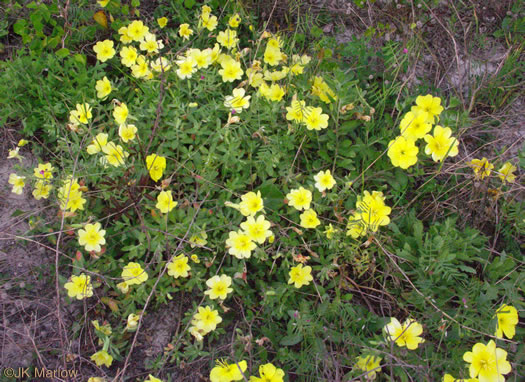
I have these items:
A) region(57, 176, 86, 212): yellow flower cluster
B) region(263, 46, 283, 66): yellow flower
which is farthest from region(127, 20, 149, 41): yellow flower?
region(57, 176, 86, 212): yellow flower cluster

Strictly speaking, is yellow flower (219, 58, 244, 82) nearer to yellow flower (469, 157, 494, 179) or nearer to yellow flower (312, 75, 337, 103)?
yellow flower (312, 75, 337, 103)

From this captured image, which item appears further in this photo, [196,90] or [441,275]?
[196,90]

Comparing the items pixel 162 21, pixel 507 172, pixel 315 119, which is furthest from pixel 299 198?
pixel 162 21

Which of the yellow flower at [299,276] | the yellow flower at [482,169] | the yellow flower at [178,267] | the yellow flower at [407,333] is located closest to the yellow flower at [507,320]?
the yellow flower at [407,333]

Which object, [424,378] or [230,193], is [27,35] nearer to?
[230,193]

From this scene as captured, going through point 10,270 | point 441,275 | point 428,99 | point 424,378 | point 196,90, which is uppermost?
point 428,99

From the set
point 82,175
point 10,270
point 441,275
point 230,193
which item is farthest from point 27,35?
point 441,275
